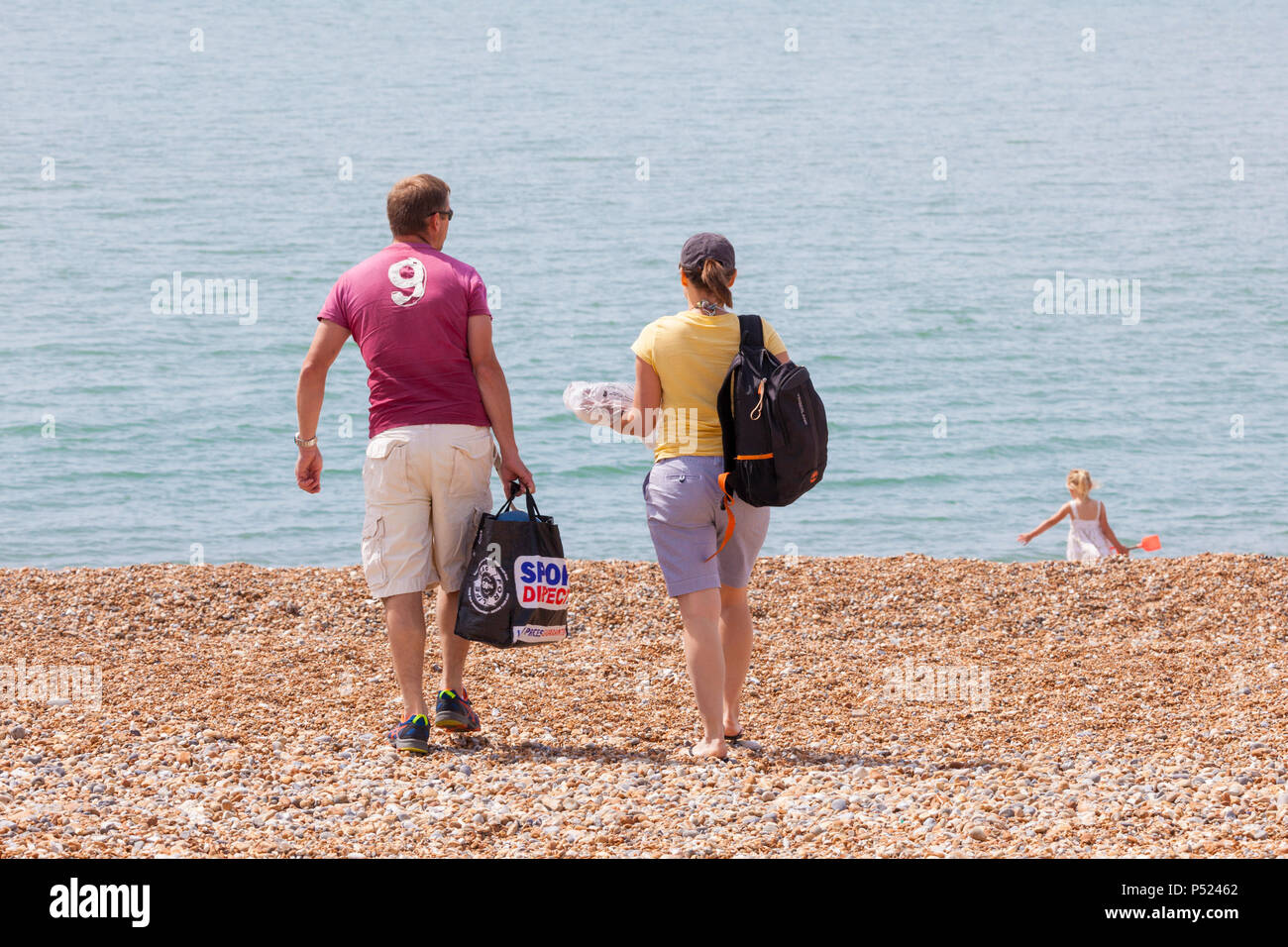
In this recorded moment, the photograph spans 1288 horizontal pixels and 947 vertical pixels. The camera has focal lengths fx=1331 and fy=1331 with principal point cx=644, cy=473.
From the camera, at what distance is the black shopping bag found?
4363mm

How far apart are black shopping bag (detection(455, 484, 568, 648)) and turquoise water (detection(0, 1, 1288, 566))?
7914 mm

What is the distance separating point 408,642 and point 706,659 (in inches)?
39.4

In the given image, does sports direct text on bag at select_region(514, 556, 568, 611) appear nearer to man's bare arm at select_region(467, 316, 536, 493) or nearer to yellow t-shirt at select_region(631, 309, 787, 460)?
man's bare arm at select_region(467, 316, 536, 493)

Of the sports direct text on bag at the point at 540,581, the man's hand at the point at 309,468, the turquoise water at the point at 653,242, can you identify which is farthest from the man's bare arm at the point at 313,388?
the turquoise water at the point at 653,242

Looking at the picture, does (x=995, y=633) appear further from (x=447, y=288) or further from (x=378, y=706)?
(x=447, y=288)

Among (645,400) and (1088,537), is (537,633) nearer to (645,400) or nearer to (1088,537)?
(645,400)

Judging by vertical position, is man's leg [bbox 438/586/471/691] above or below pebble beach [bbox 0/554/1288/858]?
above

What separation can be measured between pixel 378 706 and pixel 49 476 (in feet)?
38.8

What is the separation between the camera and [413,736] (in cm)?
442

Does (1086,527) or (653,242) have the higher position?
(653,242)
